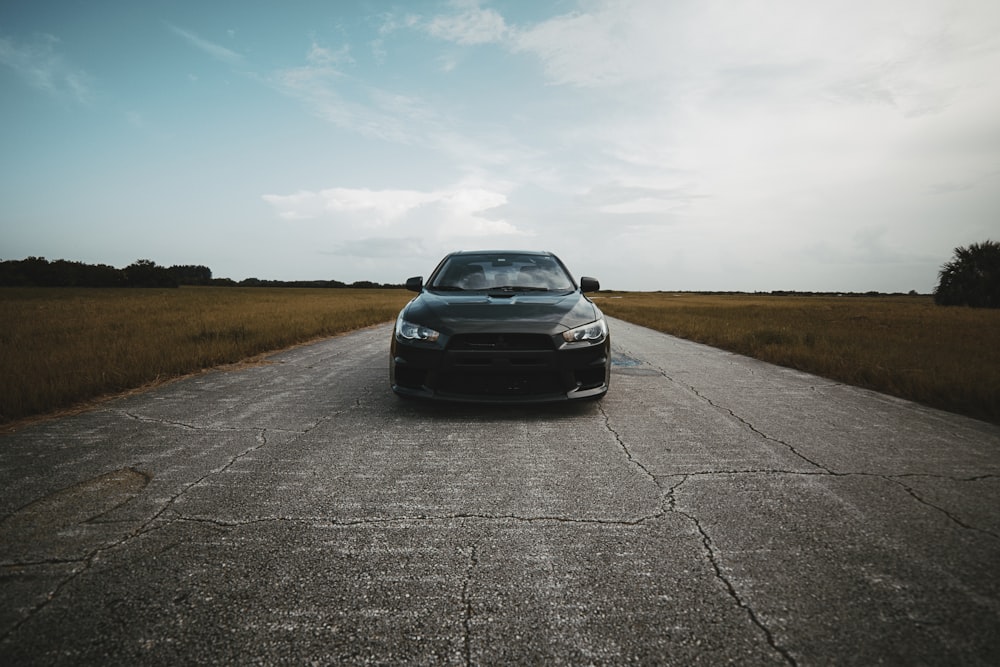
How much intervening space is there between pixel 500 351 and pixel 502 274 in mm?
1791

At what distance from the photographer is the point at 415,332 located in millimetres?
3869

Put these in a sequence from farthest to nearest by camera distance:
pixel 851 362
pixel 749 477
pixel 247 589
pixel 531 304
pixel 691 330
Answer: pixel 691 330, pixel 851 362, pixel 531 304, pixel 749 477, pixel 247 589

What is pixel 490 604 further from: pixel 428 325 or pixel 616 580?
pixel 428 325

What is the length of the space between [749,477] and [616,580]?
143 cm

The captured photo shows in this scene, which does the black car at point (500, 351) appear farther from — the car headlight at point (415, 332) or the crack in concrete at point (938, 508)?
the crack in concrete at point (938, 508)

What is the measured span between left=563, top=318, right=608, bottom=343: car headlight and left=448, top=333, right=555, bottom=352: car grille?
20 cm

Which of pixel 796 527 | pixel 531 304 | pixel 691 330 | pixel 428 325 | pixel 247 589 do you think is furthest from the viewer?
pixel 691 330

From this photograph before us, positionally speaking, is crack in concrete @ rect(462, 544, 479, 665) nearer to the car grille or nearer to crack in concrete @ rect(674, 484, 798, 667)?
crack in concrete @ rect(674, 484, 798, 667)

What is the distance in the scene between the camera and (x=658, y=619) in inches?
56.9

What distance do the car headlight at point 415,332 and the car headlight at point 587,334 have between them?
110 cm

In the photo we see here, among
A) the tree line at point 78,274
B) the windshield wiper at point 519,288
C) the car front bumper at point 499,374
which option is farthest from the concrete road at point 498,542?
the tree line at point 78,274

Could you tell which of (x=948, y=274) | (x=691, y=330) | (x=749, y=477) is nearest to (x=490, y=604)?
(x=749, y=477)

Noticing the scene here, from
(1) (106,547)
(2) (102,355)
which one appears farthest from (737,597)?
(2) (102,355)

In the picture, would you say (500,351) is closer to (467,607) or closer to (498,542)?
(498,542)
